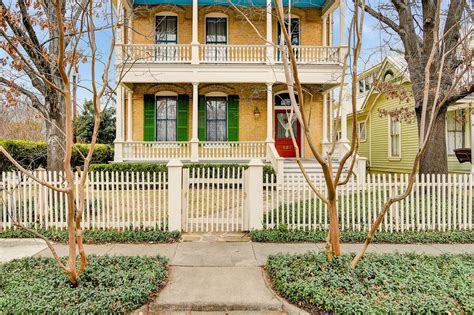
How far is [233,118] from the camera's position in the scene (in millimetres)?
14492

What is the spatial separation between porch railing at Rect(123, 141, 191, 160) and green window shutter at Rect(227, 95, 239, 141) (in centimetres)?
216

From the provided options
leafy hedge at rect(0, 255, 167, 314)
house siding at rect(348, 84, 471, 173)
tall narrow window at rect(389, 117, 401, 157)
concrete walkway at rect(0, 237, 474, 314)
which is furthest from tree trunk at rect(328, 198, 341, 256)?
tall narrow window at rect(389, 117, 401, 157)

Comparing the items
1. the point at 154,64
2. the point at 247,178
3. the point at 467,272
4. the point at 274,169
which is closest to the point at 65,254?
the point at 247,178

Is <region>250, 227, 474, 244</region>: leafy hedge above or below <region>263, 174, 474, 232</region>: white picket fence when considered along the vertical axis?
below

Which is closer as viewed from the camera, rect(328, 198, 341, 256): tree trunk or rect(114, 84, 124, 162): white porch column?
rect(328, 198, 341, 256): tree trunk

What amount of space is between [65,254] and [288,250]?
12.6 ft

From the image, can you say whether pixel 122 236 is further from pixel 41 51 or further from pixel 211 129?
pixel 211 129

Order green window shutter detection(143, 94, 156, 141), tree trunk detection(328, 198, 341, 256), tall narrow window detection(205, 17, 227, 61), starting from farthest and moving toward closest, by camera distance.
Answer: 1. tall narrow window detection(205, 17, 227, 61)
2. green window shutter detection(143, 94, 156, 141)
3. tree trunk detection(328, 198, 341, 256)

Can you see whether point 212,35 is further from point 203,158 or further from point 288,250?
point 288,250

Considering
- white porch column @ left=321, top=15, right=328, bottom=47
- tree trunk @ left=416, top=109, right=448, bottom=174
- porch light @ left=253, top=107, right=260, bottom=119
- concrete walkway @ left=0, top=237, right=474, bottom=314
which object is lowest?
concrete walkway @ left=0, top=237, right=474, bottom=314

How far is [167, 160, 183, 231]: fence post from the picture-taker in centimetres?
616

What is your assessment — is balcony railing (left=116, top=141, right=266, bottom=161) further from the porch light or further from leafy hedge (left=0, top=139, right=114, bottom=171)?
leafy hedge (left=0, top=139, right=114, bottom=171)

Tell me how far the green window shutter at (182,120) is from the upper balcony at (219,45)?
5.40ft

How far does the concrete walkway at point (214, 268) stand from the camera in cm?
361
